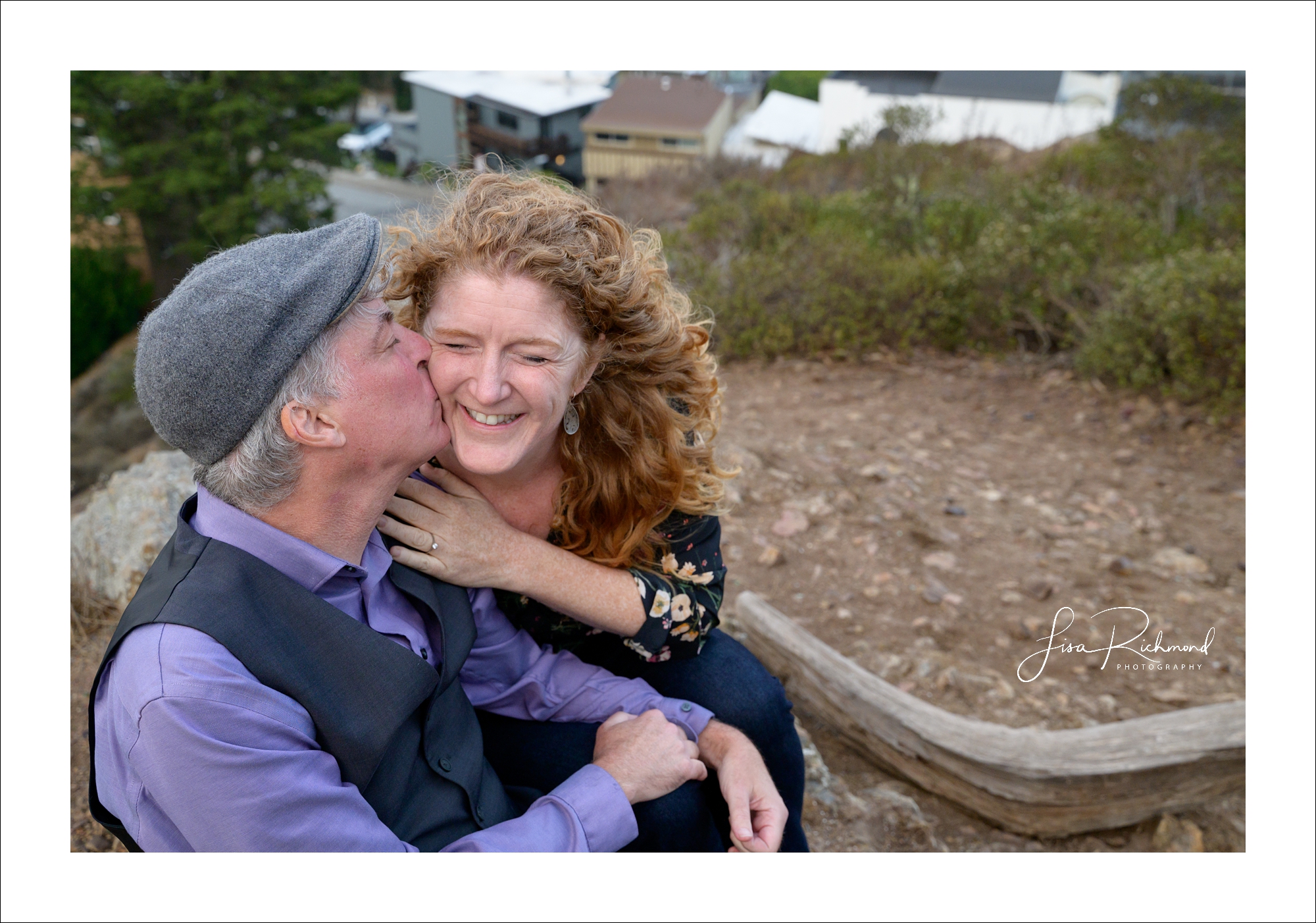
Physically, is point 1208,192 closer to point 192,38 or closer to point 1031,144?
point 1031,144

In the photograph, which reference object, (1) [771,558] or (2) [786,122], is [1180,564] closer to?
(1) [771,558]

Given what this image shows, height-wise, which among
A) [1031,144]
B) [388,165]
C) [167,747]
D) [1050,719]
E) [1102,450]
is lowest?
[1050,719]

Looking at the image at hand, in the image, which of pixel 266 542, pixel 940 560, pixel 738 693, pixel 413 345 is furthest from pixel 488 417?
pixel 940 560

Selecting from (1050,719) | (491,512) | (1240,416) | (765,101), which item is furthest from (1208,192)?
(491,512)

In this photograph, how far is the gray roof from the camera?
770cm

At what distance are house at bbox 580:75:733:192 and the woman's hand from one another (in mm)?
2426

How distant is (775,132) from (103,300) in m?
8.77

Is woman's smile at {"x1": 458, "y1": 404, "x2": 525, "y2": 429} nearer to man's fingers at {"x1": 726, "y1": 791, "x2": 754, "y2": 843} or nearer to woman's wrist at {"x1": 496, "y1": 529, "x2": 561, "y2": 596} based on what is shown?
woman's wrist at {"x1": 496, "y1": 529, "x2": 561, "y2": 596}

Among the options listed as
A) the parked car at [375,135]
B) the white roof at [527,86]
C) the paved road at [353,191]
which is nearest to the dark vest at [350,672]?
the white roof at [527,86]

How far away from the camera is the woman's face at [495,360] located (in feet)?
6.21

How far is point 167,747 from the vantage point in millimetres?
1390

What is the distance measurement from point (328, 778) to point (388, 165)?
36.3 feet

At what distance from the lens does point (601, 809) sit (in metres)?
1.92

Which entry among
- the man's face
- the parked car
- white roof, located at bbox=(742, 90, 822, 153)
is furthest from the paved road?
the man's face
